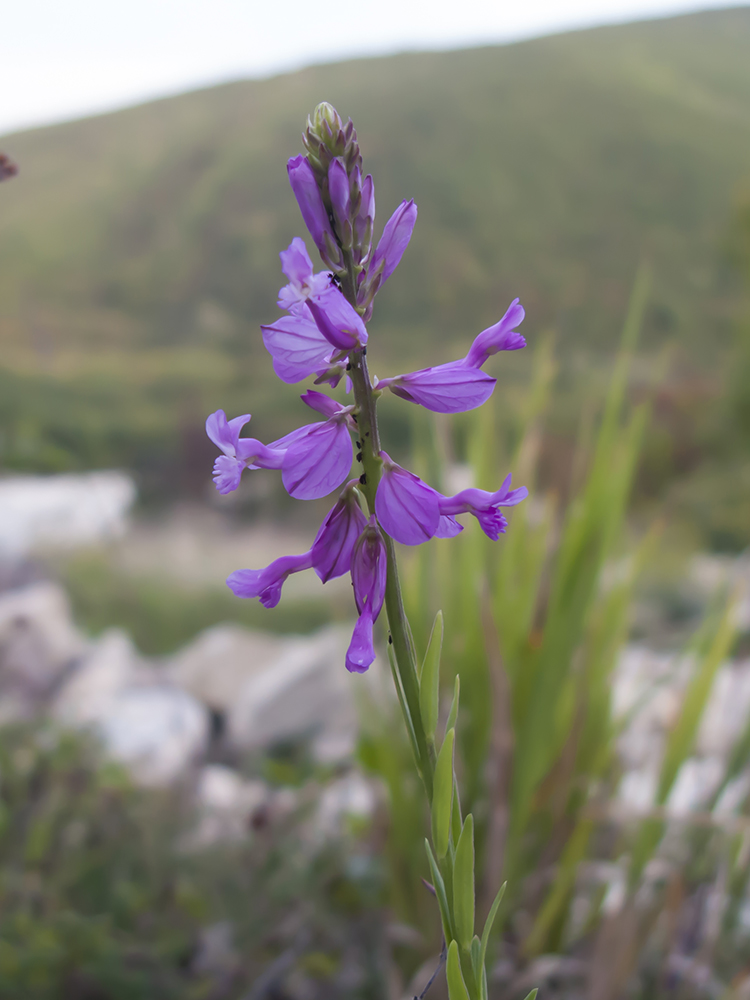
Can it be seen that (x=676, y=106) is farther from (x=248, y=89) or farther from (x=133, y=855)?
(x=133, y=855)

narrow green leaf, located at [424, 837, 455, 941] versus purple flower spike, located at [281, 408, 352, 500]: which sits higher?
purple flower spike, located at [281, 408, 352, 500]

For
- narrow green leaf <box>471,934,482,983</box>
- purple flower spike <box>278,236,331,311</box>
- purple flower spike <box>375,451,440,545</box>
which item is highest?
purple flower spike <box>278,236,331,311</box>

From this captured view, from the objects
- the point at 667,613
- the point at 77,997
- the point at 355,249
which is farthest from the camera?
the point at 667,613

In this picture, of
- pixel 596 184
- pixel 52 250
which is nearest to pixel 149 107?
pixel 52 250

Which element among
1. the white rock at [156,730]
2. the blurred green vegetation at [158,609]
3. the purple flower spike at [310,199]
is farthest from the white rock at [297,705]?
the purple flower spike at [310,199]

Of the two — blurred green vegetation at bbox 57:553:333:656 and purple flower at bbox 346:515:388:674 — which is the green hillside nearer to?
blurred green vegetation at bbox 57:553:333:656

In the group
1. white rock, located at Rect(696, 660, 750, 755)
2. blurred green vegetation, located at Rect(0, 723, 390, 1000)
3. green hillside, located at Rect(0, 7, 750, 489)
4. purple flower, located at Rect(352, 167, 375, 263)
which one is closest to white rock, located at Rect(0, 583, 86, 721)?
blurred green vegetation, located at Rect(0, 723, 390, 1000)
